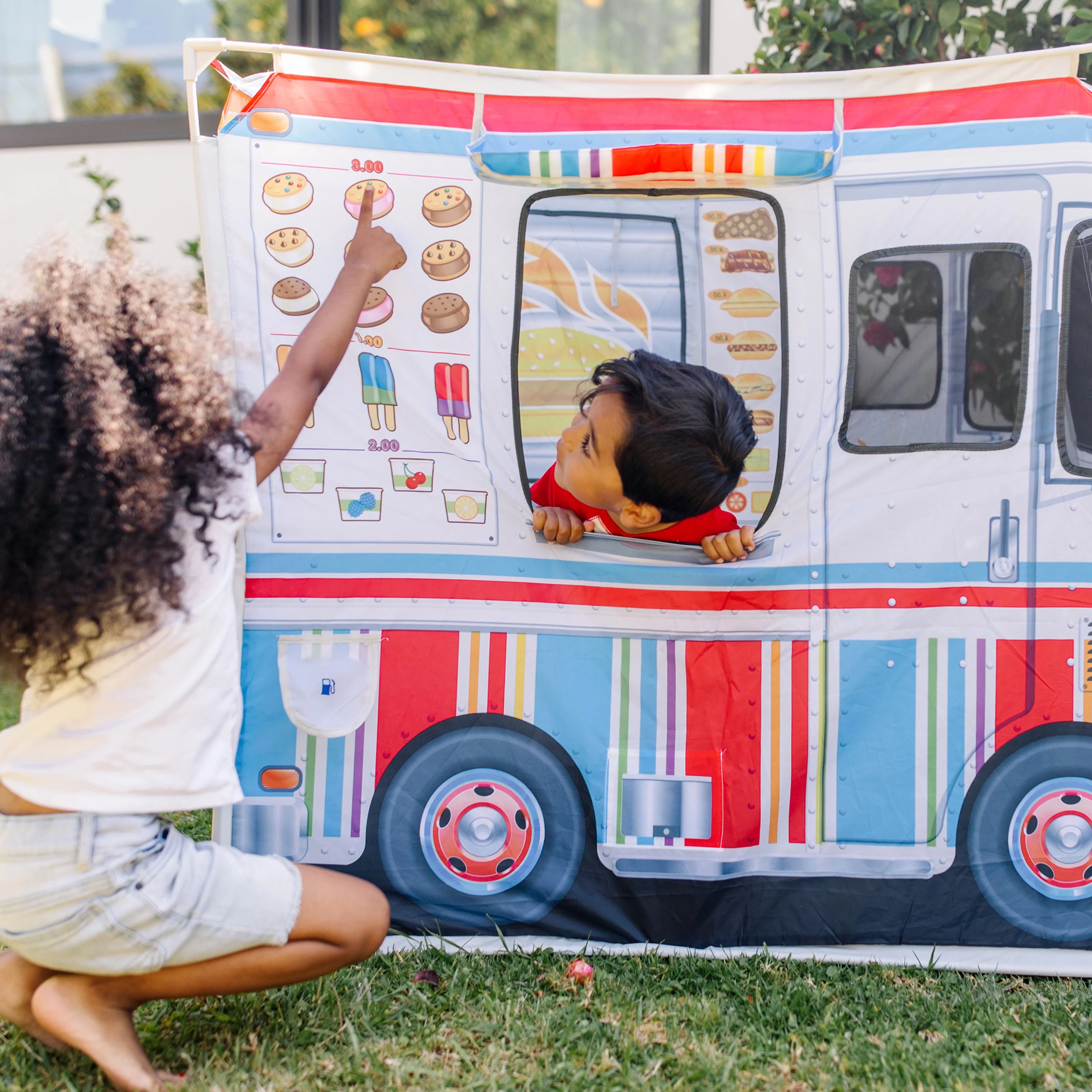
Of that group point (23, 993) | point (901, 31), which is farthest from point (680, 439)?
point (901, 31)

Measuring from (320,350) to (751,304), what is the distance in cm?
96

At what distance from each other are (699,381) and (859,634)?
2.02 ft

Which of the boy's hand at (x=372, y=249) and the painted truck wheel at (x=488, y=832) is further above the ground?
the boy's hand at (x=372, y=249)

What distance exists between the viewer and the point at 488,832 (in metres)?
2.07

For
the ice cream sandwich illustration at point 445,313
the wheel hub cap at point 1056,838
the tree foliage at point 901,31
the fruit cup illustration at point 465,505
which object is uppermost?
the tree foliage at point 901,31

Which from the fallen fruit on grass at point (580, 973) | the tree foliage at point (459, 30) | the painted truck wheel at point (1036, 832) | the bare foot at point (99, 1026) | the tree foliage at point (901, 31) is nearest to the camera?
the bare foot at point (99, 1026)

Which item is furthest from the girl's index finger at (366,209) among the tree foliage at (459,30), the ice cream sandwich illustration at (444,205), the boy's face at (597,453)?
the tree foliage at (459,30)

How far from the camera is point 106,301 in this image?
4.73 ft

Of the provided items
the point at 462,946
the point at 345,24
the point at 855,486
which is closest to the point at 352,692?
the point at 462,946

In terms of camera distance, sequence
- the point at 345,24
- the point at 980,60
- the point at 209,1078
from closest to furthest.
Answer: the point at 209,1078, the point at 980,60, the point at 345,24

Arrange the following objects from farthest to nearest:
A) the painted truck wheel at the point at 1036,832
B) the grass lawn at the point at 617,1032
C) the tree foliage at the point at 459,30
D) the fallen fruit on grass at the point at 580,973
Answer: the tree foliage at the point at 459,30 → the painted truck wheel at the point at 1036,832 → the fallen fruit on grass at the point at 580,973 → the grass lawn at the point at 617,1032

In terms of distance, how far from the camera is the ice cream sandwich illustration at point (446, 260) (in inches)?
81.9

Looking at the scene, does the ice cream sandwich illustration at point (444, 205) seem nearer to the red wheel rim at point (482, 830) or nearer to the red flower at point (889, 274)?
the red flower at point (889, 274)

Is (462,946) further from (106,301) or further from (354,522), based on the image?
(106,301)
